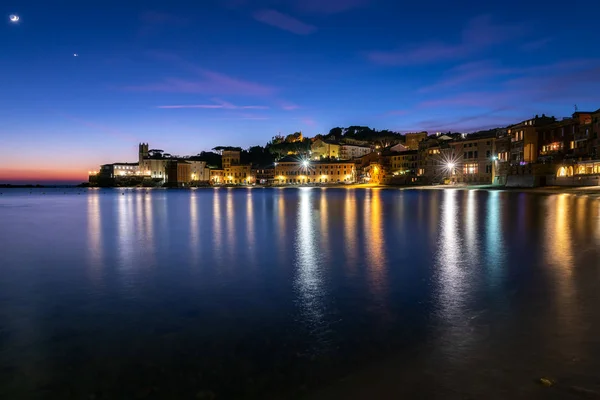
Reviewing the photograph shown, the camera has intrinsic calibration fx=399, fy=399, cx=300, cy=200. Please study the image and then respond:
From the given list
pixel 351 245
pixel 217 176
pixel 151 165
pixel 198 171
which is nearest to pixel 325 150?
pixel 217 176

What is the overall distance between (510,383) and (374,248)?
11332 millimetres

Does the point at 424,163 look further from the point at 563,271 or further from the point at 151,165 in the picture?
the point at 151,165

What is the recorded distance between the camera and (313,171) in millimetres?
155875

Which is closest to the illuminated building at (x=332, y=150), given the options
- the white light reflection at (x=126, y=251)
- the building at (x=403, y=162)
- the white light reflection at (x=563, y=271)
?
the building at (x=403, y=162)

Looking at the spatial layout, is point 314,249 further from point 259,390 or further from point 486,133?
point 486,133

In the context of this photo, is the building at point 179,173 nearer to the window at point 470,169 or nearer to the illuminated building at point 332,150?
the illuminated building at point 332,150

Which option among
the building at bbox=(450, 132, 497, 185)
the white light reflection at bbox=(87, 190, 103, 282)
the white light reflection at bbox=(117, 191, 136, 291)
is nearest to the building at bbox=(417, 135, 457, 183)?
the building at bbox=(450, 132, 497, 185)

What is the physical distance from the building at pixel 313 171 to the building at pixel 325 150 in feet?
44.4

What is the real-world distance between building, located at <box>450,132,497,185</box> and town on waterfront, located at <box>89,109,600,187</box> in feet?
0.70

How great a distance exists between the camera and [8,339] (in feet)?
23.0

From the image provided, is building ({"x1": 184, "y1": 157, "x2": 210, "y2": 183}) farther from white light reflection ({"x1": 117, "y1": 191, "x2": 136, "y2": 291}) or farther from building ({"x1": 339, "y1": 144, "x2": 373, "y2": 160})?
white light reflection ({"x1": 117, "y1": 191, "x2": 136, "y2": 291})

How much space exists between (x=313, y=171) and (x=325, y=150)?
1795cm

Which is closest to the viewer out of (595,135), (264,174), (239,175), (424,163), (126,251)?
(126,251)

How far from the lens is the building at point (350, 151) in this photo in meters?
171
